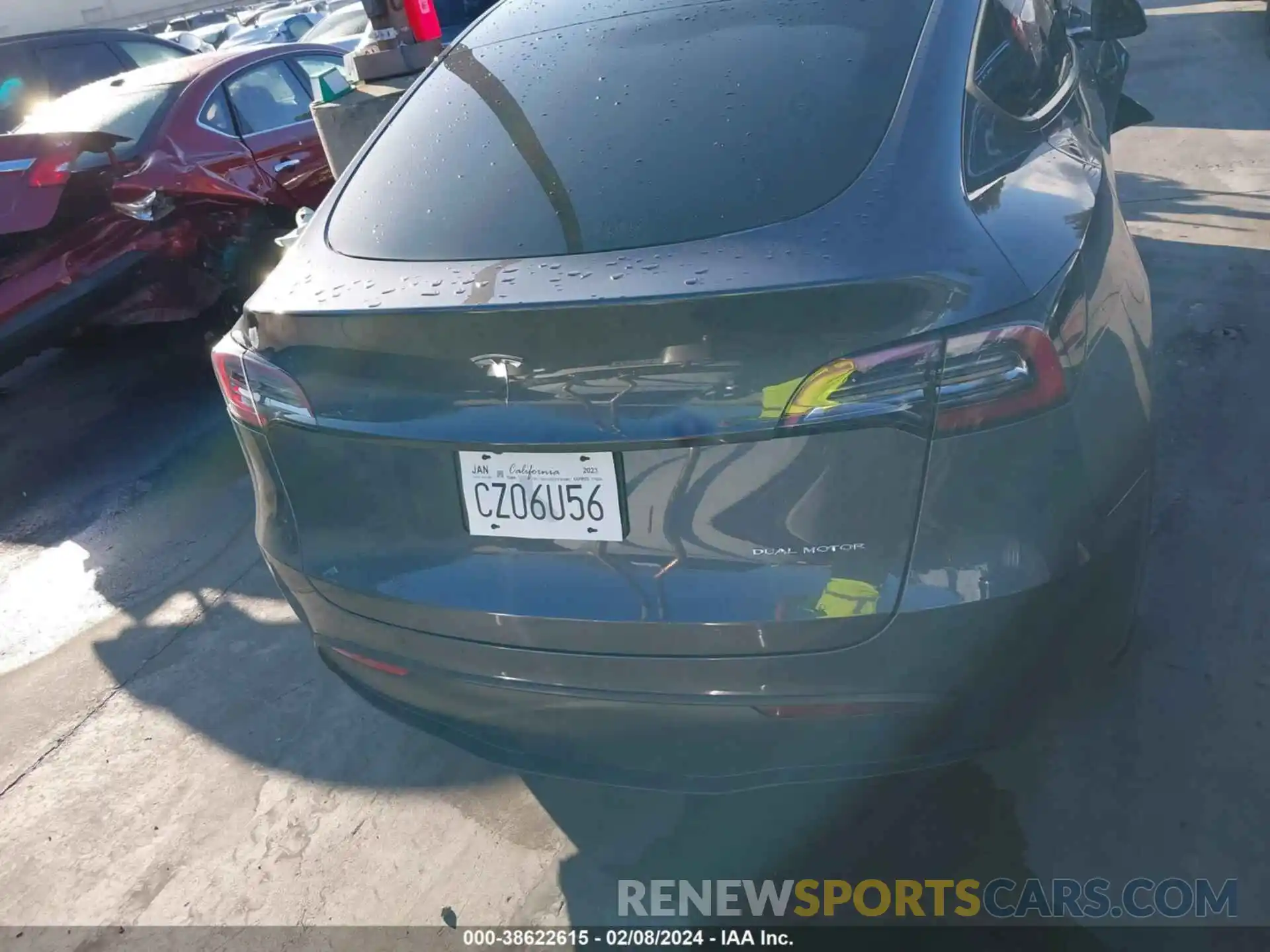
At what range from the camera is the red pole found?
19.5 feet

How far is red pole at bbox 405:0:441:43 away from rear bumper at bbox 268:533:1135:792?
467 cm

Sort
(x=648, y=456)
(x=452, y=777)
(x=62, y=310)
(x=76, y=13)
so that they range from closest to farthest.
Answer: (x=648, y=456)
(x=452, y=777)
(x=62, y=310)
(x=76, y=13)

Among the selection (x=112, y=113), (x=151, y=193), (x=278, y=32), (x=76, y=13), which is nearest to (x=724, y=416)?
(x=151, y=193)

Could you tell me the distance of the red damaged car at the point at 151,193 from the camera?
5.11 metres

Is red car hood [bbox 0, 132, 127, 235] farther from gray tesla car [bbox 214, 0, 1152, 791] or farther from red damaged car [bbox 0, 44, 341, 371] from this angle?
gray tesla car [bbox 214, 0, 1152, 791]

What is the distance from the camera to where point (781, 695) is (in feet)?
6.36

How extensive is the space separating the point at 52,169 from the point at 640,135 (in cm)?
386

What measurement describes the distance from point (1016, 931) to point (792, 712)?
2.53 feet

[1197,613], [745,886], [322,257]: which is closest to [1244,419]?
[1197,613]

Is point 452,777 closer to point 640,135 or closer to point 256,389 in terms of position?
point 256,389

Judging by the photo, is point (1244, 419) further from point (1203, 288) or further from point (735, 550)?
point (735, 550)

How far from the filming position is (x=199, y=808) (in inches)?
116

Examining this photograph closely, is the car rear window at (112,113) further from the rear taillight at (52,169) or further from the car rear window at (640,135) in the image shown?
the car rear window at (640,135)

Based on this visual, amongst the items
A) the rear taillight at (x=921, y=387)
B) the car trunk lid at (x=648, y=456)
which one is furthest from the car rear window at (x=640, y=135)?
the rear taillight at (x=921, y=387)
